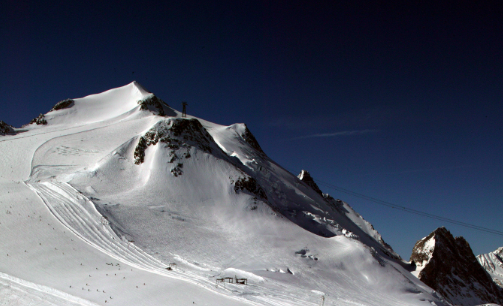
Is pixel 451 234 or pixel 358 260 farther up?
pixel 451 234

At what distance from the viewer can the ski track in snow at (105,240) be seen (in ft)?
53.8

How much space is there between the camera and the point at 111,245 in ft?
72.0

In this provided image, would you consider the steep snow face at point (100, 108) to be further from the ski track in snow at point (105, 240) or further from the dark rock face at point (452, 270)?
the dark rock face at point (452, 270)

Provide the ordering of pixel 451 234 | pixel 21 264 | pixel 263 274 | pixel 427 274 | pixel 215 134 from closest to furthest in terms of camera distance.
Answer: pixel 21 264 < pixel 263 274 < pixel 215 134 < pixel 427 274 < pixel 451 234

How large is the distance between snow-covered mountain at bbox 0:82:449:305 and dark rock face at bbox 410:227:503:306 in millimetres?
59846

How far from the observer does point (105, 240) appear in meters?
22.6

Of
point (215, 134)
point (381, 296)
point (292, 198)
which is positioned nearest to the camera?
point (381, 296)

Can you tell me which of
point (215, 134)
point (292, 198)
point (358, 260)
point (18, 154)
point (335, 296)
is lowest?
point (335, 296)

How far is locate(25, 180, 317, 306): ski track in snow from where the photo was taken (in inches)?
646

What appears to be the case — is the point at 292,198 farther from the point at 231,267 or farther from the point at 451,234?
the point at 451,234

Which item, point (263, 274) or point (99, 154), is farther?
point (99, 154)

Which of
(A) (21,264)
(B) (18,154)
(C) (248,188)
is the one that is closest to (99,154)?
(B) (18,154)

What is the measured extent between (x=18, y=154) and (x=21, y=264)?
95.6 ft

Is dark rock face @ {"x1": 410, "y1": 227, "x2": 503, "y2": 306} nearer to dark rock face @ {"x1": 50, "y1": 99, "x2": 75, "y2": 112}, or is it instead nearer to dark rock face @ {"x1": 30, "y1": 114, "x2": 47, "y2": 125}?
dark rock face @ {"x1": 50, "y1": 99, "x2": 75, "y2": 112}
